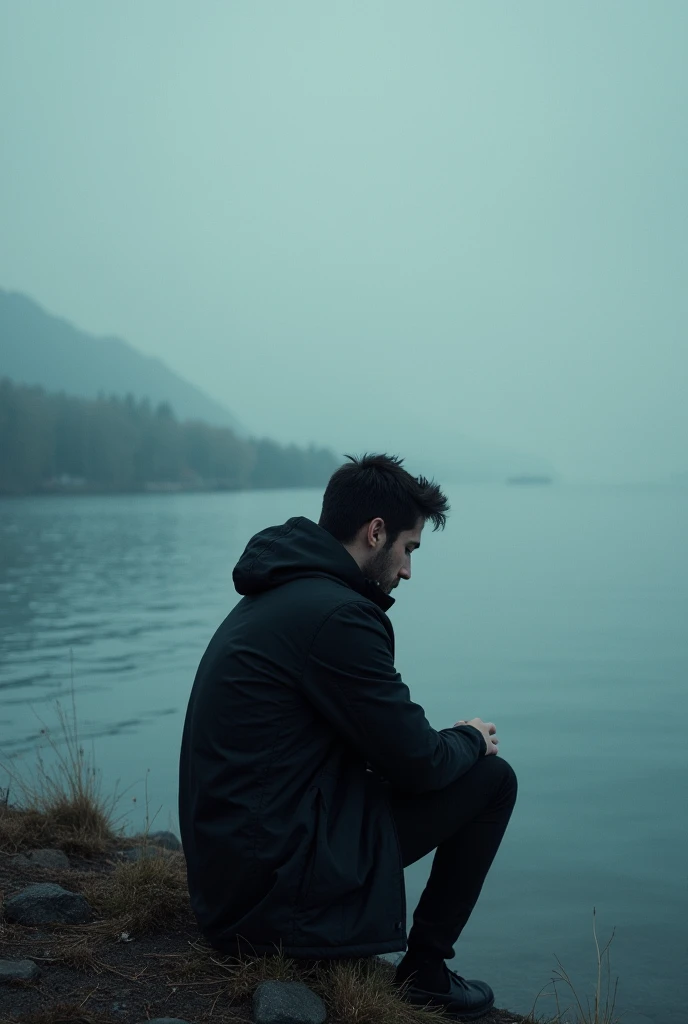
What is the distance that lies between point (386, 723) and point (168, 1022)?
105 cm

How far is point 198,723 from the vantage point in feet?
10.2

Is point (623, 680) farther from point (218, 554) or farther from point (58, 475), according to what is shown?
point (58, 475)

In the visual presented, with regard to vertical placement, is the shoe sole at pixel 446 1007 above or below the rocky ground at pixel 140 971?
below

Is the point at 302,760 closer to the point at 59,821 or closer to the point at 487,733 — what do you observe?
the point at 487,733

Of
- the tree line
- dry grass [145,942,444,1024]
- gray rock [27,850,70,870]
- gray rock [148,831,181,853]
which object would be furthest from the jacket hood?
the tree line

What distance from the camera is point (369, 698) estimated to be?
3.00m

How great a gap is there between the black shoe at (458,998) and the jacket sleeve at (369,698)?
82 centimetres

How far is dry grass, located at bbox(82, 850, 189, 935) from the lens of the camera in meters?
3.81

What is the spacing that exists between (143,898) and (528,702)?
861 cm

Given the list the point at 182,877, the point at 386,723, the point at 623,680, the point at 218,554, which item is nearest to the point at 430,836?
the point at 386,723

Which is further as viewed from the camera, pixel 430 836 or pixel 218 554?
pixel 218 554

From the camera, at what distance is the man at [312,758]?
299 cm

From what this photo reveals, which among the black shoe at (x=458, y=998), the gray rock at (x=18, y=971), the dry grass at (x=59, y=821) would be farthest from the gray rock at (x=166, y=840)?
the black shoe at (x=458, y=998)

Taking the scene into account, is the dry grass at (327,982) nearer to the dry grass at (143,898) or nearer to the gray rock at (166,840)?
the dry grass at (143,898)
